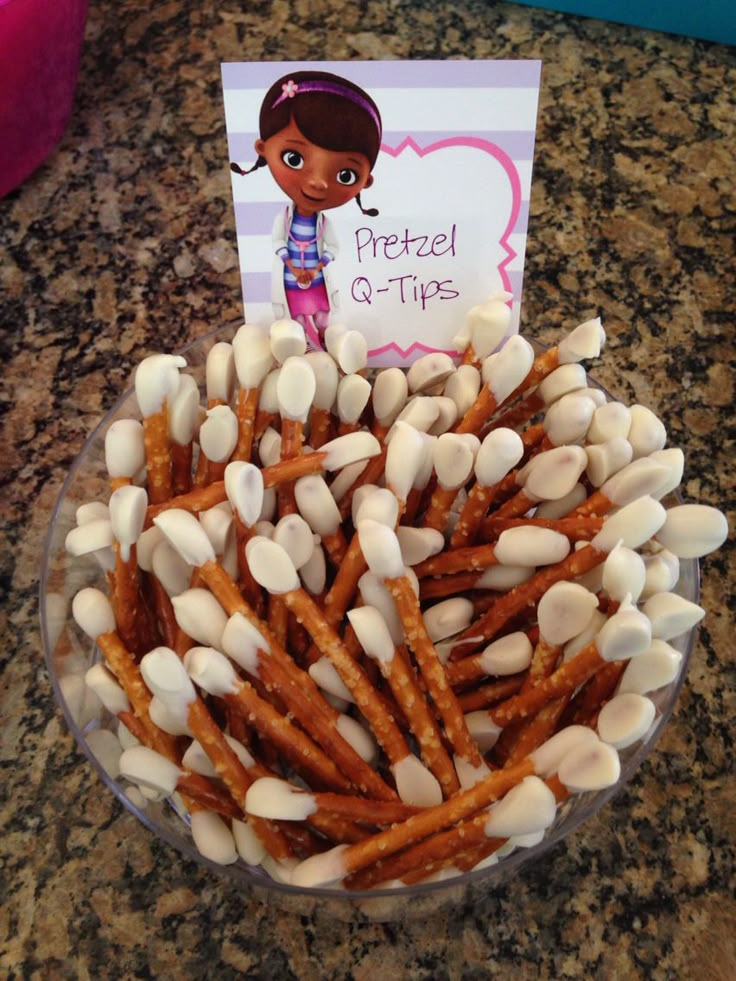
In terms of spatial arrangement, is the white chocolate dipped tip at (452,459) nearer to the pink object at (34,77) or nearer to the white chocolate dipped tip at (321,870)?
the white chocolate dipped tip at (321,870)

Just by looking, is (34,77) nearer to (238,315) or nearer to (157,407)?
(238,315)

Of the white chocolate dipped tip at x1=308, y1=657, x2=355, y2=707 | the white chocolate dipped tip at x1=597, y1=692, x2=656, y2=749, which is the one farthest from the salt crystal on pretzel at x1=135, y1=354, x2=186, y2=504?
the white chocolate dipped tip at x1=597, y1=692, x2=656, y2=749

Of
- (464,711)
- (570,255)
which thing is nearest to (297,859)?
(464,711)

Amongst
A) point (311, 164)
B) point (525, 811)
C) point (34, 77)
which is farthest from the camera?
point (34, 77)

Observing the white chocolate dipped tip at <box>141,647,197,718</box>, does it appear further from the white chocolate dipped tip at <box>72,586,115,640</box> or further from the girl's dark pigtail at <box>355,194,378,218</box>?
the girl's dark pigtail at <box>355,194,378,218</box>

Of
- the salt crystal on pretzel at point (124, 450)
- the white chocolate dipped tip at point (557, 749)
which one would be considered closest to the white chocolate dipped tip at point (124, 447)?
the salt crystal on pretzel at point (124, 450)

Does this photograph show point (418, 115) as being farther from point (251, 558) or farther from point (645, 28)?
point (645, 28)

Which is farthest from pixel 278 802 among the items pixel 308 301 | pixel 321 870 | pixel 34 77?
pixel 34 77
